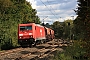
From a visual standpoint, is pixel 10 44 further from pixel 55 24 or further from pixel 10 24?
pixel 55 24

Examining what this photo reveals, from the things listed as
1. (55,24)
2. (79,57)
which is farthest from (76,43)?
(55,24)

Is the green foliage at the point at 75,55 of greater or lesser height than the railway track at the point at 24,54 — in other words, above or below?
above

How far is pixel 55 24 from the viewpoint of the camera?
461 ft

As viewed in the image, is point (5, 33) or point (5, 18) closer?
point (5, 33)

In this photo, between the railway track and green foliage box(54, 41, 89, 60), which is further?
the railway track

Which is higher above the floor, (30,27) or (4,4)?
(4,4)

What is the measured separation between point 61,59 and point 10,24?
71.3ft

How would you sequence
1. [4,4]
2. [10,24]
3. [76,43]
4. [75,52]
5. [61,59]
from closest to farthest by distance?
[61,59] → [75,52] → [76,43] → [10,24] → [4,4]

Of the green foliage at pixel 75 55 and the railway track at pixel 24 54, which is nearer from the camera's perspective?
the green foliage at pixel 75 55

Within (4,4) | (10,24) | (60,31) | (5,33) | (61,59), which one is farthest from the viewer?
(60,31)

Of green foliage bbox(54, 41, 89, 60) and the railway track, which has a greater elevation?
green foliage bbox(54, 41, 89, 60)

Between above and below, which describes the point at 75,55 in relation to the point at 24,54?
above

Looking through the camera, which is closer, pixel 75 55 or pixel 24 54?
pixel 75 55

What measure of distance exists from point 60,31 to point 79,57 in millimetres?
104679
